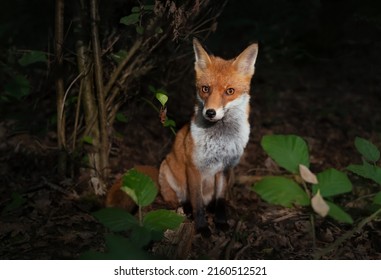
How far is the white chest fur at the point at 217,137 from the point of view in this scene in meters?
3.38

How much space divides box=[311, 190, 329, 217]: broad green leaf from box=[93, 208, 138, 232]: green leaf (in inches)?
32.9

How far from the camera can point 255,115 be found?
5.86 meters

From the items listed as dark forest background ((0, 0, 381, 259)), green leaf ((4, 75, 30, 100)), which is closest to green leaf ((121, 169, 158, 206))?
dark forest background ((0, 0, 381, 259))

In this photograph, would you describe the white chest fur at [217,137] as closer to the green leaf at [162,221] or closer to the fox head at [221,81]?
the fox head at [221,81]

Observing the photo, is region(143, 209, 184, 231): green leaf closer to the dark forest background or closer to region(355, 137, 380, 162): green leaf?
the dark forest background

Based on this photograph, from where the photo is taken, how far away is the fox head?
3.06 m

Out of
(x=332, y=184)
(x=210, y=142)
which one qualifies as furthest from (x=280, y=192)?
(x=210, y=142)

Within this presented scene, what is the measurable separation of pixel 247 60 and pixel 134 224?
63.5 inches

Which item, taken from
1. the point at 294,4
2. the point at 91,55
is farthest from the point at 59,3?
the point at 294,4

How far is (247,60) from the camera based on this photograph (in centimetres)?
324

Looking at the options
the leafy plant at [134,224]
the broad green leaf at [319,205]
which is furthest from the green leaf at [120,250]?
the broad green leaf at [319,205]

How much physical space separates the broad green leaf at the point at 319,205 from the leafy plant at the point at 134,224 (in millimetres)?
659

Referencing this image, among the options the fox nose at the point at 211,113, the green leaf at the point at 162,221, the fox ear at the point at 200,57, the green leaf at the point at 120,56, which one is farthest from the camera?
the green leaf at the point at 120,56

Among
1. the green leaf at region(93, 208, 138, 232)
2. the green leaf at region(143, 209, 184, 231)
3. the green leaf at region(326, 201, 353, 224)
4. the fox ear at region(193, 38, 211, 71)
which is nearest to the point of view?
the green leaf at region(326, 201, 353, 224)
